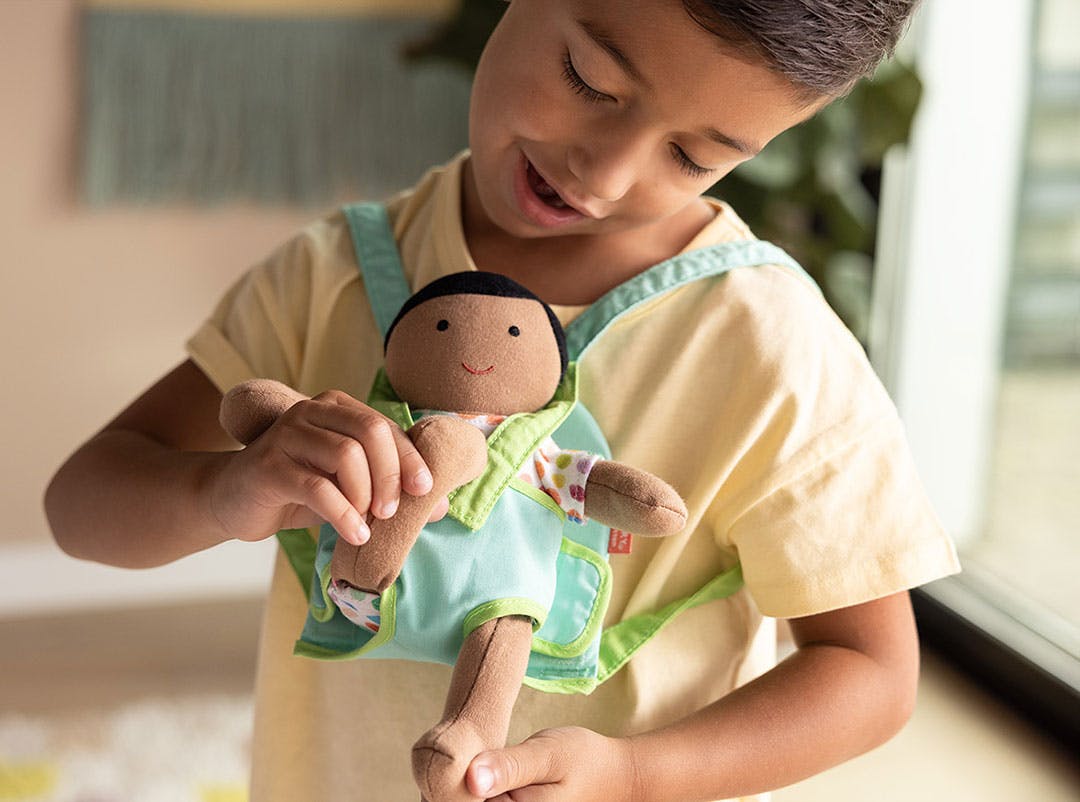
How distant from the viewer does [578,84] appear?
23.0 inches

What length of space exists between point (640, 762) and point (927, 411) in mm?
1219

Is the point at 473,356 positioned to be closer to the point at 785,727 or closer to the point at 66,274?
the point at 785,727

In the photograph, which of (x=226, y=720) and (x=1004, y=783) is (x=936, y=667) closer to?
(x=1004, y=783)

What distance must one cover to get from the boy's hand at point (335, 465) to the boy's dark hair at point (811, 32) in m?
0.24

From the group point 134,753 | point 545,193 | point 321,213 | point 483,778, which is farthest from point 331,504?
point 321,213

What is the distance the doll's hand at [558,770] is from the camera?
484 millimetres

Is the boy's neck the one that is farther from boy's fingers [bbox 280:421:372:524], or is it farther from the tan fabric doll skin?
boy's fingers [bbox 280:421:372:524]

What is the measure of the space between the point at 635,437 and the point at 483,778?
0.24 m

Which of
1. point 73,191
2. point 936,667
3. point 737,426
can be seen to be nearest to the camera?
point 737,426

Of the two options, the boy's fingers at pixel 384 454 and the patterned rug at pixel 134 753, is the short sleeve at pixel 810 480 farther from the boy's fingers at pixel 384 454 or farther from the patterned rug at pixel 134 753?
the patterned rug at pixel 134 753

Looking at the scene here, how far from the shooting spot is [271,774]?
2.53ft

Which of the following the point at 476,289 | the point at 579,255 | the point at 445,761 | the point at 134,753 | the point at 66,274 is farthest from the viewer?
the point at 66,274

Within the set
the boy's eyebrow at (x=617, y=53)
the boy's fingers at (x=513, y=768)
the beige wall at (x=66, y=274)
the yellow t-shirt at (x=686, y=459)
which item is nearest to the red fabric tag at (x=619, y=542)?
the yellow t-shirt at (x=686, y=459)

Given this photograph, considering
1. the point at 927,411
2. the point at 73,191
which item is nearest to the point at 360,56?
the point at 73,191
